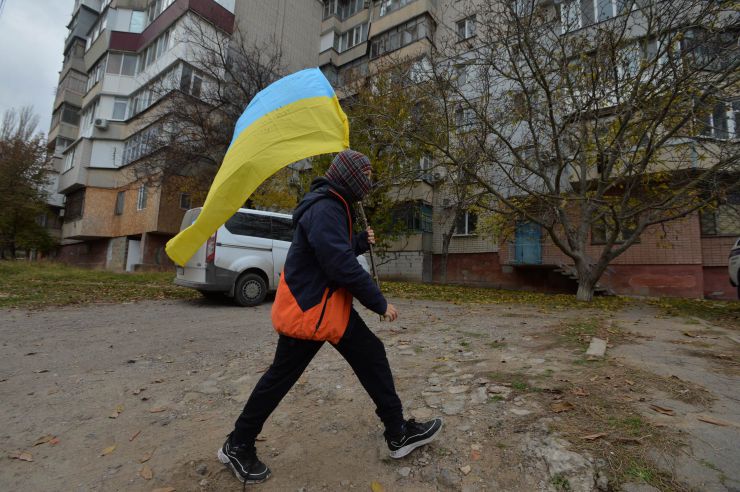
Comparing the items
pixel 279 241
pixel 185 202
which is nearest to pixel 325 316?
pixel 279 241

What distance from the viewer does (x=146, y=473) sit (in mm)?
2314

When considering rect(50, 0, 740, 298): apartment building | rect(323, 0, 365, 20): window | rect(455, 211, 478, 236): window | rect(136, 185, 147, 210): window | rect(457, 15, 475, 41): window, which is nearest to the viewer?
rect(457, 15, 475, 41): window

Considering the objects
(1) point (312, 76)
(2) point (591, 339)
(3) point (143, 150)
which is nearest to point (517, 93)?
(2) point (591, 339)

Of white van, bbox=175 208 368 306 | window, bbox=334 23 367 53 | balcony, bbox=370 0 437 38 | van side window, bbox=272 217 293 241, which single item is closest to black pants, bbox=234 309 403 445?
white van, bbox=175 208 368 306

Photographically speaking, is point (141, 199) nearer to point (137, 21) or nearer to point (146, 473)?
point (137, 21)

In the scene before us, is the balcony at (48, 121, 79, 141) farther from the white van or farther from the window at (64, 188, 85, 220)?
the white van

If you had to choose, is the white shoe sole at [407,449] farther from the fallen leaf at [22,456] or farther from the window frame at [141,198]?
the window frame at [141,198]

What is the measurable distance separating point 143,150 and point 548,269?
71.7 feet

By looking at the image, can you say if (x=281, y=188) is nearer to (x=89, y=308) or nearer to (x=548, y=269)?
(x=89, y=308)

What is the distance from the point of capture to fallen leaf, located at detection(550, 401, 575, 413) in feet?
8.53

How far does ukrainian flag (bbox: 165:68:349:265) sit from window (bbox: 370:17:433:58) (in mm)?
19614

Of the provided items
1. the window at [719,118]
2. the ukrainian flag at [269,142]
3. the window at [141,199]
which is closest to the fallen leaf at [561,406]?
the ukrainian flag at [269,142]

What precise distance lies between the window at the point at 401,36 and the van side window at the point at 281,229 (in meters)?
15.3

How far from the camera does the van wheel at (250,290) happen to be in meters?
8.25
